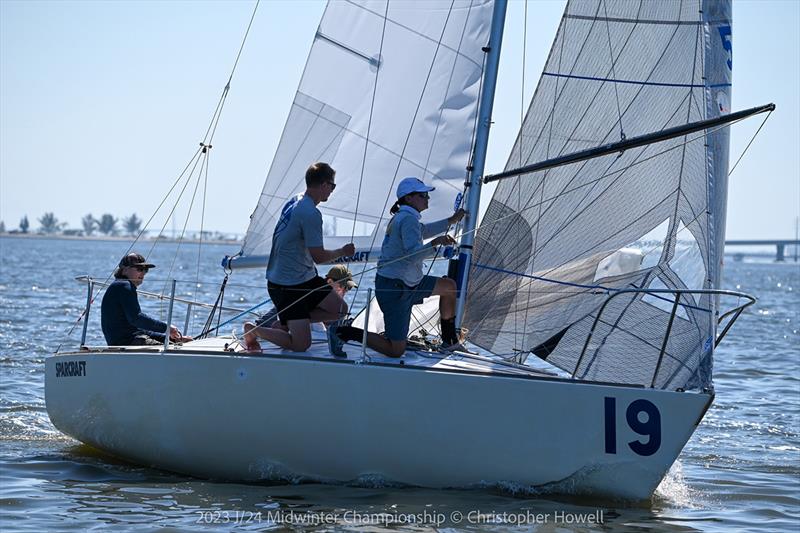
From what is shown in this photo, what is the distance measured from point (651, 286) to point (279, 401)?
2.88m

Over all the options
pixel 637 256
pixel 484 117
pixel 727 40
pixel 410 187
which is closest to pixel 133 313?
pixel 410 187

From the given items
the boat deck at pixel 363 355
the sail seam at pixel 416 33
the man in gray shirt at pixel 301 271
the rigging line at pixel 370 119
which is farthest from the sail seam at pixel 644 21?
the boat deck at pixel 363 355

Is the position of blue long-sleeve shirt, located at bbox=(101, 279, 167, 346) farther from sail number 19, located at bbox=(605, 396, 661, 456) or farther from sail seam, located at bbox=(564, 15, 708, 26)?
sail seam, located at bbox=(564, 15, 708, 26)

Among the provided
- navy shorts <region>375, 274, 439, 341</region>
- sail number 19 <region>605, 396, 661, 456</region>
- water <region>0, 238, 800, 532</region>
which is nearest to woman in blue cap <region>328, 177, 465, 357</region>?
navy shorts <region>375, 274, 439, 341</region>

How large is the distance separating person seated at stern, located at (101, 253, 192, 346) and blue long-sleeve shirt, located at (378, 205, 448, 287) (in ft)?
6.88

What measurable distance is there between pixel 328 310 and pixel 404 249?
0.70 meters

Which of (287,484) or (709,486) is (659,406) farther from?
(287,484)

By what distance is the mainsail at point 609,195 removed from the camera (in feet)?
27.8

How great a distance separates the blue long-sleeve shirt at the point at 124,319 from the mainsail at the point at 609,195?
7.96 feet

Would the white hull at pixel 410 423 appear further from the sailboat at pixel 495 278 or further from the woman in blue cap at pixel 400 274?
the woman in blue cap at pixel 400 274

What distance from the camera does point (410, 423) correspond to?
288 inches

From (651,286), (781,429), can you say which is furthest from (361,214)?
(781,429)

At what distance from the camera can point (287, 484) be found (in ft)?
25.4

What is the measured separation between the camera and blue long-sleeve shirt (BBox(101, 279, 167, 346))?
9.05m
